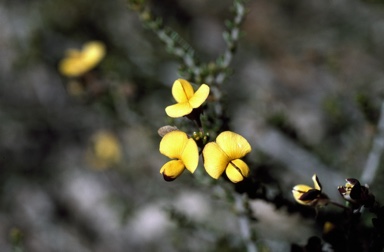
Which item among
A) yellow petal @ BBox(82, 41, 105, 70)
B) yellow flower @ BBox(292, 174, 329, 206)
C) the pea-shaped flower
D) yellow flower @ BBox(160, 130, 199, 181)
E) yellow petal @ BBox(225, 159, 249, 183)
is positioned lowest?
yellow flower @ BBox(160, 130, 199, 181)

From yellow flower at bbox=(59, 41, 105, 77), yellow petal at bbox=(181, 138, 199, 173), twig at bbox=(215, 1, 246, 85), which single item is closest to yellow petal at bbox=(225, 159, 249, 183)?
yellow petal at bbox=(181, 138, 199, 173)

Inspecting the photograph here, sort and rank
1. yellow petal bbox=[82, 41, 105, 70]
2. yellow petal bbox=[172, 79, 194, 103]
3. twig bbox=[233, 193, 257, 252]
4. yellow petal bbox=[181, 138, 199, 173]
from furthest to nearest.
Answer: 1. yellow petal bbox=[82, 41, 105, 70]
2. twig bbox=[233, 193, 257, 252]
3. yellow petal bbox=[172, 79, 194, 103]
4. yellow petal bbox=[181, 138, 199, 173]

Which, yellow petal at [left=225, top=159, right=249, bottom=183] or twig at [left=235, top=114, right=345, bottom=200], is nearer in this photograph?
yellow petal at [left=225, top=159, right=249, bottom=183]

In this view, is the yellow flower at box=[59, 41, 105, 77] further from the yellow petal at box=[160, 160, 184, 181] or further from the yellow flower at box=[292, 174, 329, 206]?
the yellow flower at box=[292, 174, 329, 206]

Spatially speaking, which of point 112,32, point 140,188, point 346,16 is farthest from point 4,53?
point 346,16

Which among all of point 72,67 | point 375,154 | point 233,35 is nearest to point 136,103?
point 72,67

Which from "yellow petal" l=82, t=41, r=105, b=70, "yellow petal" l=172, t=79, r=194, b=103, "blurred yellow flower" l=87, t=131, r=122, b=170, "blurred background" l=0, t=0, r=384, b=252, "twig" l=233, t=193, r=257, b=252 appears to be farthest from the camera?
"blurred yellow flower" l=87, t=131, r=122, b=170

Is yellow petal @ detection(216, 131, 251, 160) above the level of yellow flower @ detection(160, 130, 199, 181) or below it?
above

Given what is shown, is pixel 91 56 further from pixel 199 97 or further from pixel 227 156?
pixel 227 156
